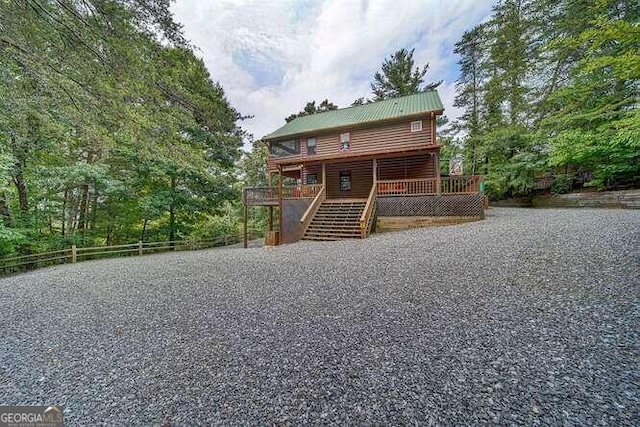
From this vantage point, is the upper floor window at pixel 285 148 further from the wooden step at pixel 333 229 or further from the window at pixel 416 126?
the wooden step at pixel 333 229

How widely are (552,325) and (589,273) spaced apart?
2.13 metres

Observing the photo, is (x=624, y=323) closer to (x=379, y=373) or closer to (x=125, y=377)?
(x=379, y=373)

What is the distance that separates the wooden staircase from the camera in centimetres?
1023

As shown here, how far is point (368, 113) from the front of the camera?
15.8 m

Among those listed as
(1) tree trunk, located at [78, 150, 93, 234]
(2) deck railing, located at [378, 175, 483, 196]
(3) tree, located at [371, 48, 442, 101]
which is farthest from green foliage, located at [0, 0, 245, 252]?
(3) tree, located at [371, 48, 442, 101]

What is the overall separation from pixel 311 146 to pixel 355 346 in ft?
49.8

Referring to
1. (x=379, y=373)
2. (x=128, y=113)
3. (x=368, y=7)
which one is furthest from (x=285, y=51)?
(x=379, y=373)

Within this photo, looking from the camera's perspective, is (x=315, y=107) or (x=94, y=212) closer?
(x=94, y=212)

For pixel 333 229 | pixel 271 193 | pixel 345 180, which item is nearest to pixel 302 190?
pixel 271 193

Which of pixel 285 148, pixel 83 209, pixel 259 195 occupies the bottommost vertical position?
pixel 83 209

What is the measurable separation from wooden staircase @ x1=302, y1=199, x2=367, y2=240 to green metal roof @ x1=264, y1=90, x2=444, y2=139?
5.78 m

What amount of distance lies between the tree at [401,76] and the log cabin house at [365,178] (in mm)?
11175

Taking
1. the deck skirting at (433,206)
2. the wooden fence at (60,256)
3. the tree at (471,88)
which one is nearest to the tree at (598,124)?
the deck skirting at (433,206)

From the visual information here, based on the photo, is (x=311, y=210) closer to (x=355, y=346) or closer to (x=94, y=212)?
(x=355, y=346)
